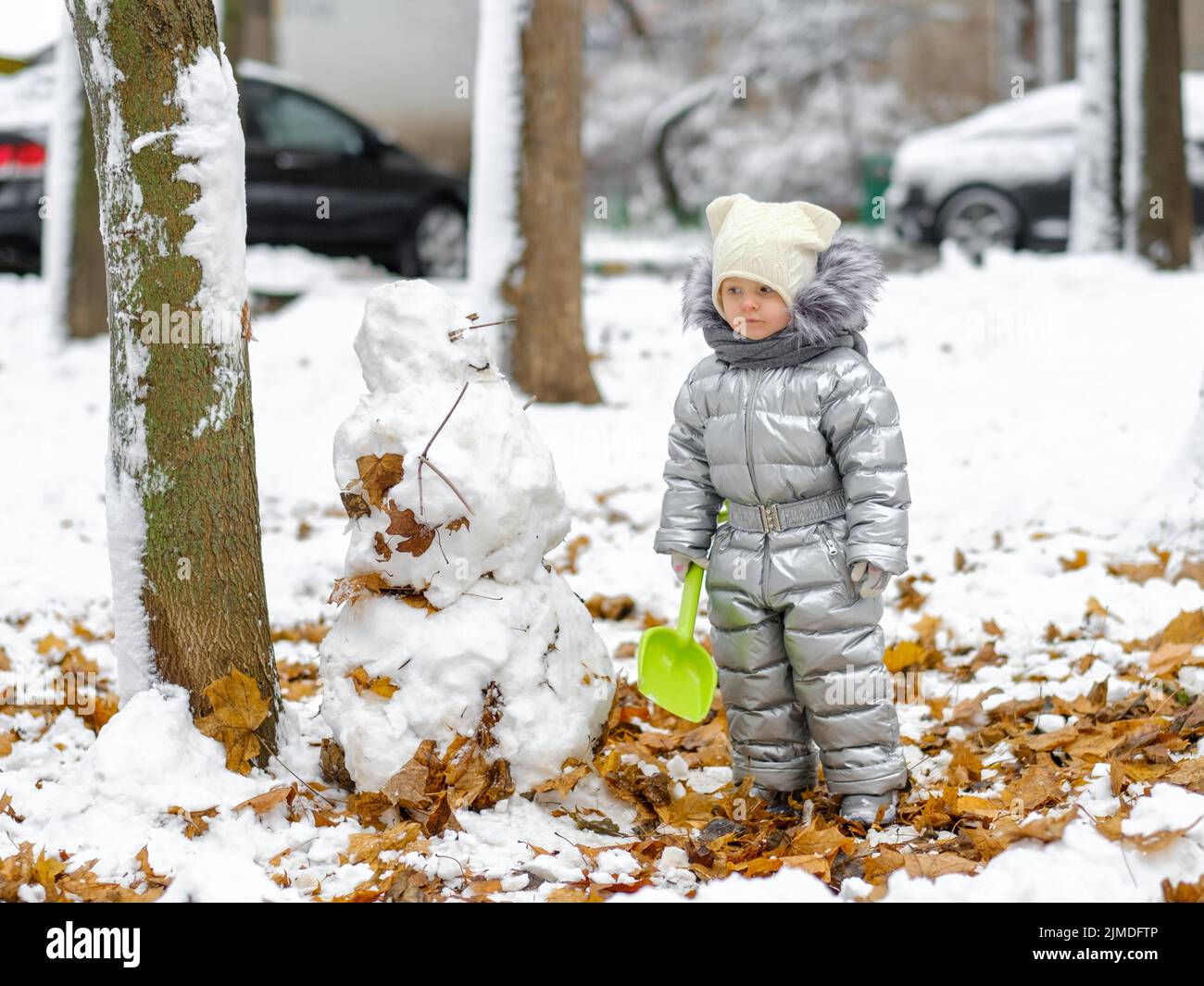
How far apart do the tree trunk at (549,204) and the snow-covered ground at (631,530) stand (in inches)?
11.5

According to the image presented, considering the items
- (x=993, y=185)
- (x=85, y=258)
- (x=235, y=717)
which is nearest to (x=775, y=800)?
(x=235, y=717)

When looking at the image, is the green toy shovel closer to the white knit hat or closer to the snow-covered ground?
the snow-covered ground

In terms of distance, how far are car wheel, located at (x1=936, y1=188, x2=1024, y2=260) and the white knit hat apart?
837 centimetres

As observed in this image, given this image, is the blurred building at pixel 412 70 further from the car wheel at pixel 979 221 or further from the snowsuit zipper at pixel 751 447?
the snowsuit zipper at pixel 751 447

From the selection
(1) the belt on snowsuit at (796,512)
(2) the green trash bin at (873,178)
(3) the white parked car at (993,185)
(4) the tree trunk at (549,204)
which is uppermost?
(2) the green trash bin at (873,178)

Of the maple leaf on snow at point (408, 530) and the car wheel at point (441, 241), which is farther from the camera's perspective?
the car wheel at point (441, 241)

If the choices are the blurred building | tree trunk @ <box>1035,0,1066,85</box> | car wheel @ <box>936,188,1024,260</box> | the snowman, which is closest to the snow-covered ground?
the snowman

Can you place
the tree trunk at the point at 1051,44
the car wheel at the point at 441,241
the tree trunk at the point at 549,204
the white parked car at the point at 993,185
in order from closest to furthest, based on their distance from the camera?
1. the tree trunk at the point at 549,204
2. the car wheel at the point at 441,241
3. the white parked car at the point at 993,185
4. the tree trunk at the point at 1051,44

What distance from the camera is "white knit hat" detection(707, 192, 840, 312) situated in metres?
Result: 2.98

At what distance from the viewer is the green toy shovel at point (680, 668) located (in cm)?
316

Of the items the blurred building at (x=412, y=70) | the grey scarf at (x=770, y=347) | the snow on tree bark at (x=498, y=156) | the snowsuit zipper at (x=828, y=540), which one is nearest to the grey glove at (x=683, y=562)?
the snowsuit zipper at (x=828, y=540)
